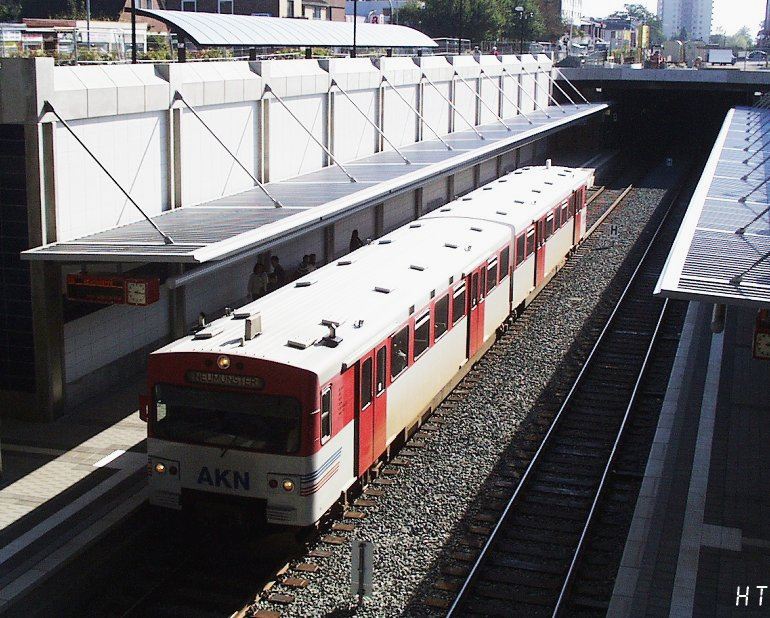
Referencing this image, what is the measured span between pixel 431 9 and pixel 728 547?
229 ft

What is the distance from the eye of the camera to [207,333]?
11.9 m

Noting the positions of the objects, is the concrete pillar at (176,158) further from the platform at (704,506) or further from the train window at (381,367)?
the platform at (704,506)

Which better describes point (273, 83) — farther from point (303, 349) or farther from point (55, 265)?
point (303, 349)

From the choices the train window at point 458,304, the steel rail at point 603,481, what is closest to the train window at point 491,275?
the train window at point 458,304

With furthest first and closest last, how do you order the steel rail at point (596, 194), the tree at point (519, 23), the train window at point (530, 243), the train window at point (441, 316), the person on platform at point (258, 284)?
the tree at point (519, 23), the steel rail at point (596, 194), the train window at point (530, 243), the person on platform at point (258, 284), the train window at point (441, 316)

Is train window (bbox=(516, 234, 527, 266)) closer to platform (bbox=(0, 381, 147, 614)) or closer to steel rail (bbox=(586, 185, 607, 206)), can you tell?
platform (bbox=(0, 381, 147, 614))

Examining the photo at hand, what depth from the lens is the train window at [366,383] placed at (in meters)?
12.4

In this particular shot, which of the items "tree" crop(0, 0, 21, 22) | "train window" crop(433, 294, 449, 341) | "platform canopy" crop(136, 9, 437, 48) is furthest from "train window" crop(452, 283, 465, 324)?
"tree" crop(0, 0, 21, 22)

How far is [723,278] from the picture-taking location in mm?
11727

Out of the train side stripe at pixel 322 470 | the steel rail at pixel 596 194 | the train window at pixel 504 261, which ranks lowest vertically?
the steel rail at pixel 596 194

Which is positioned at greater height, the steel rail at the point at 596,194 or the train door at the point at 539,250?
the train door at the point at 539,250

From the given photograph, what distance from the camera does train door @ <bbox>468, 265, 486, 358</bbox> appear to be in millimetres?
17266

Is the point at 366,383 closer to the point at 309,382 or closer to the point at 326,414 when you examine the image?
the point at 326,414

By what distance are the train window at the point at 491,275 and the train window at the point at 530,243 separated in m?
2.77
